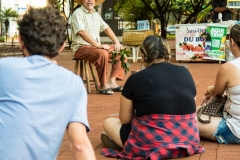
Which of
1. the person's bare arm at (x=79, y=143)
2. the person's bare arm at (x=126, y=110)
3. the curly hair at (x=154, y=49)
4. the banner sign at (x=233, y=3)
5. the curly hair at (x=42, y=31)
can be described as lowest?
the person's bare arm at (x=126, y=110)

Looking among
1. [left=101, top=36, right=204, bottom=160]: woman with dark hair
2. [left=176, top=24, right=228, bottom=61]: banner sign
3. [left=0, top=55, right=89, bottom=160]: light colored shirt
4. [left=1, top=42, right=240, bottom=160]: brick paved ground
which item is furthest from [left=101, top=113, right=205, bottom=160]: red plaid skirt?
[left=176, top=24, right=228, bottom=61]: banner sign

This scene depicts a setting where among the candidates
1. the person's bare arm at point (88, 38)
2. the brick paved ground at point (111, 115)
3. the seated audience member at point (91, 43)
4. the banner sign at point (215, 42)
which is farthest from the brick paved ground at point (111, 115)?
the banner sign at point (215, 42)

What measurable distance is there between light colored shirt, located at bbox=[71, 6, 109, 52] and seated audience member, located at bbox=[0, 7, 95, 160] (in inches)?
246

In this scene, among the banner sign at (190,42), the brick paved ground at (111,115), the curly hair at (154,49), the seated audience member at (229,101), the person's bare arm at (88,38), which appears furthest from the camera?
the banner sign at (190,42)

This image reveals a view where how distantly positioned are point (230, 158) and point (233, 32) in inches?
42.3

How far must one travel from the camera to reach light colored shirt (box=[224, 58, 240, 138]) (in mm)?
4941

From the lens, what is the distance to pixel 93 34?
8.95 m

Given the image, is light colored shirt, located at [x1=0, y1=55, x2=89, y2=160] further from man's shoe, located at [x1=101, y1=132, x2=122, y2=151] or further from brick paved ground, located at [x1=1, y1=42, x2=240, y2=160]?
man's shoe, located at [x1=101, y1=132, x2=122, y2=151]

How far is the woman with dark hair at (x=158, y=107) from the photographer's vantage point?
174 inches

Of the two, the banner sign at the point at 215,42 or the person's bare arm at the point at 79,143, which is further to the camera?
the banner sign at the point at 215,42

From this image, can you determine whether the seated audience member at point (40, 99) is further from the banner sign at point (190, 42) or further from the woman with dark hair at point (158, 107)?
the banner sign at point (190, 42)

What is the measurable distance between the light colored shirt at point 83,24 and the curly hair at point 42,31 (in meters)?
6.22

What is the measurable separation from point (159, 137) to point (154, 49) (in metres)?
0.69

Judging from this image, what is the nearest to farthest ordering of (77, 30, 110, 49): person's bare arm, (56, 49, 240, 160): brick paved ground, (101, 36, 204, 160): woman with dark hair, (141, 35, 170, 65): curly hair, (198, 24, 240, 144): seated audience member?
(101, 36, 204, 160): woman with dark hair → (141, 35, 170, 65): curly hair → (56, 49, 240, 160): brick paved ground → (198, 24, 240, 144): seated audience member → (77, 30, 110, 49): person's bare arm
